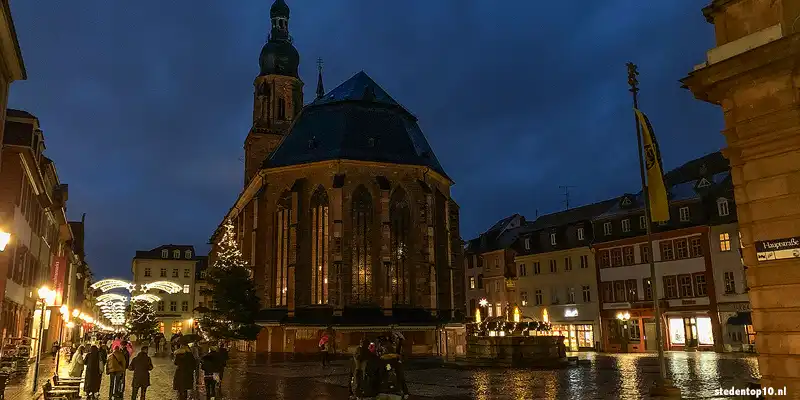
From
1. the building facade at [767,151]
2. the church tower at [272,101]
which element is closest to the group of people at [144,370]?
the building facade at [767,151]

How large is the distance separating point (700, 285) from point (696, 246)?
2.68 m

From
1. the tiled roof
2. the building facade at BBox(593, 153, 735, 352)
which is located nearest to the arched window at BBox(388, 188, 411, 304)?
the tiled roof

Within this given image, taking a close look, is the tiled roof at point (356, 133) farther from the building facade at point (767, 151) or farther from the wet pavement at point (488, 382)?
the building facade at point (767, 151)

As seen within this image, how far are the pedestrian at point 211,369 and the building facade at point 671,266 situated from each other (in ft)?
104

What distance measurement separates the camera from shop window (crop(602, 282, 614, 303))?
50.2m

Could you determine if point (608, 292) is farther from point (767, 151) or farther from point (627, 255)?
point (767, 151)

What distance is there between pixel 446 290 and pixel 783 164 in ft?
135

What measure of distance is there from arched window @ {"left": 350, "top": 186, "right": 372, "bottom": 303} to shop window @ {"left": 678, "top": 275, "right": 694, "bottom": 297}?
21.7m

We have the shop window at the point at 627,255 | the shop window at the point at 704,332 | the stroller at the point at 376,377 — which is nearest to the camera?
the stroller at the point at 376,377

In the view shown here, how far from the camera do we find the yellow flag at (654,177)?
14875 mm

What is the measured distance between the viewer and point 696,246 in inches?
1732

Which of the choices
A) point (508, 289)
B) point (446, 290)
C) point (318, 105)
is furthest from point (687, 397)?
point (318, 105)

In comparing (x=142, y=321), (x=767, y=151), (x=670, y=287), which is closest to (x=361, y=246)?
(x=670, y=287)

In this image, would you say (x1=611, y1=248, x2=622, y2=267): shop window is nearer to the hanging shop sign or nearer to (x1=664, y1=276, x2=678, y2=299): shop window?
(x1=664, y1=276, x2=678, y2=299): shop window
